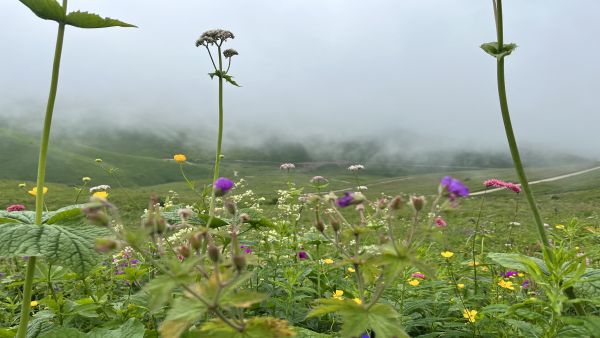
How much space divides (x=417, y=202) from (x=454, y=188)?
187mm

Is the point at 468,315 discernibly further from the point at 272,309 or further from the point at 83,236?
the point at 83,236

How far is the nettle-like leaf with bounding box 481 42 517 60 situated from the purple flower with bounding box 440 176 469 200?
1.71m

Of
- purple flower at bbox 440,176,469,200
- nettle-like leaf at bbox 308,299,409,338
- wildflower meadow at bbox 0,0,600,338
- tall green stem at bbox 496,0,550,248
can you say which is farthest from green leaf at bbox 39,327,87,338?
tall green stem at bbox 496,0,550,248

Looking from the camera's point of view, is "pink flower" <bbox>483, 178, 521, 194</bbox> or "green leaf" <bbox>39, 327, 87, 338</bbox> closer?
"green leaf" <bbox>39, 327, 87, 338</bbox>

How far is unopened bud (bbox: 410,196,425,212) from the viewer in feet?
6.03

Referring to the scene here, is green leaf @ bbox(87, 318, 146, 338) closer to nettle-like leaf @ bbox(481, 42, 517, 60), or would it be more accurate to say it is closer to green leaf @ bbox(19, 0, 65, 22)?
green leaf @ bbox(19, 0, 65, 22)

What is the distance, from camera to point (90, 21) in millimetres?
2820

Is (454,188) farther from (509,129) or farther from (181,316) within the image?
(509,129)

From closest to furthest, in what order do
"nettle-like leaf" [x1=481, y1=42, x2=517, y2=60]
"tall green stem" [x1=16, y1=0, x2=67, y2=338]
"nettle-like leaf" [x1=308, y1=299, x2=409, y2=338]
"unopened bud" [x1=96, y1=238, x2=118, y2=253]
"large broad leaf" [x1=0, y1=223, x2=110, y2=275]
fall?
"unopened bud" [x1=96, y1=238, x2=118, y2=253], "nettle-like leaf" [x1=308, y1=299, x2=409, y2=338], "large broad leaf" [x1=0, y1=223, x2=110, y2=275], "tall green stem" [x1=16, y1=0, x2=67, y2=338], "nettle-like leaf" [x1=481, y1=42, x2=517, y2=60]

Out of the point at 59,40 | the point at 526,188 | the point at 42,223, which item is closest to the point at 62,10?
the point at 59,40

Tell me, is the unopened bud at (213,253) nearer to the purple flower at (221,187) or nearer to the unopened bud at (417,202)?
the purple flower at (221,187)

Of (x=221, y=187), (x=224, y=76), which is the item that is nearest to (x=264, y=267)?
(x=224, y=76)

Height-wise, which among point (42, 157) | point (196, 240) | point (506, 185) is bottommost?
point (506, 185)

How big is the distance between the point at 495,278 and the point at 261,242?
2.92 meters
